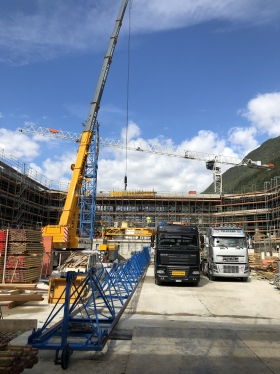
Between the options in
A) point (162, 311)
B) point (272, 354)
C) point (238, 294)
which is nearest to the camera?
point (272, 354)

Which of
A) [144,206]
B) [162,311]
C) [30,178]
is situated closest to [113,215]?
[144,206]

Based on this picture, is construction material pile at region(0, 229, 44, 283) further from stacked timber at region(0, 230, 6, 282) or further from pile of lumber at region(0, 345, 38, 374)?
pile of lumber at region(0, 345, 38, 374)

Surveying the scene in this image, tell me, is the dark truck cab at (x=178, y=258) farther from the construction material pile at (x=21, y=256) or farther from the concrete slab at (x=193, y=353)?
the concrete slab at (x=193, y=353)

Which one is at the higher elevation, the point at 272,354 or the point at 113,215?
the point at 113,215

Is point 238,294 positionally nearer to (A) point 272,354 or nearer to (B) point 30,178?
(A) point 272,354

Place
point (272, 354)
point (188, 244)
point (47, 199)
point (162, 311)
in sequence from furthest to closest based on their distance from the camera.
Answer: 1. point (47, 199)
2. point (188, 244)
3. point (162, 311)
4. point (272, 354)

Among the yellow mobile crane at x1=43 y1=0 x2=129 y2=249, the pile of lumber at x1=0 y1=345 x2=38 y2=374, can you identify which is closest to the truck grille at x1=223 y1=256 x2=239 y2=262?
the yellow mobile crane at x1=43 y1=0 x2=129 y2=249

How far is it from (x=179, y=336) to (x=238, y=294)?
7107 millimetres

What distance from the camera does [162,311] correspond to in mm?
9023

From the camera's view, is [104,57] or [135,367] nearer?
[135,367]

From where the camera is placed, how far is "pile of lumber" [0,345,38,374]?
3395 mm

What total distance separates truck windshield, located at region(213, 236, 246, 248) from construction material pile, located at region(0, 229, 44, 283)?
920 centimetres

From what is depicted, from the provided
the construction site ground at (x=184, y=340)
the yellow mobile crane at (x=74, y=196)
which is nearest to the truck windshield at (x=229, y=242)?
the construction site ground at (x=184, y=340)

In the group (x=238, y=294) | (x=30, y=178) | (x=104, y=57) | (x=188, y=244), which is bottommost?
(x=238, y=294)
